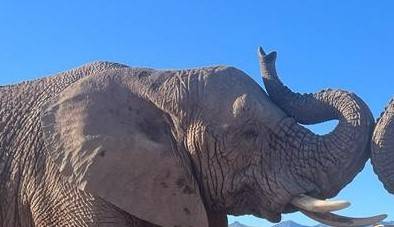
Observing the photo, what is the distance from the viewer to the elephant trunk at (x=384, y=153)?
15.9ft

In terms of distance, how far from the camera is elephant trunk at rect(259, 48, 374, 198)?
A: 16.2 ft

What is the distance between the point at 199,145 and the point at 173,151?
179 mm

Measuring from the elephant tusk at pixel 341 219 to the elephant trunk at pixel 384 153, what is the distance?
0.87ft

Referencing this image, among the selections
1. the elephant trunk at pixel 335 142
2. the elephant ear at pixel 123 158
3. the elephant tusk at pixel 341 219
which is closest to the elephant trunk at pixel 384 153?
the elephant trunk at pixel 335 142

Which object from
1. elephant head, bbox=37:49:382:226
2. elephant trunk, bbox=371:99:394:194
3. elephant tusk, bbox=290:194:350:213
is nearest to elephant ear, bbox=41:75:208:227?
elephant head, bbox=37:49:382:226

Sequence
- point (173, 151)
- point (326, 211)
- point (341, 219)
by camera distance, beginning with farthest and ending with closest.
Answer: point (173, 151)
point (341, 219)
point (326, 211)

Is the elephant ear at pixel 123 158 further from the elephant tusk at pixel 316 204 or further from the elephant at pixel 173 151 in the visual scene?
the elephant tusk at pixel 316 204

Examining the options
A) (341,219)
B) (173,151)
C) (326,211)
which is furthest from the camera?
(173,151)

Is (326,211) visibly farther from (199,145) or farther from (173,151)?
(173,151)

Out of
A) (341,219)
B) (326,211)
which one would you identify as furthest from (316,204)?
(341,219)

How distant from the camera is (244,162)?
4.99 meters

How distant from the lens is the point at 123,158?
15.8 feet

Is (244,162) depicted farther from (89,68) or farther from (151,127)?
(89,68)

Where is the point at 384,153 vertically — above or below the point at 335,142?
below
